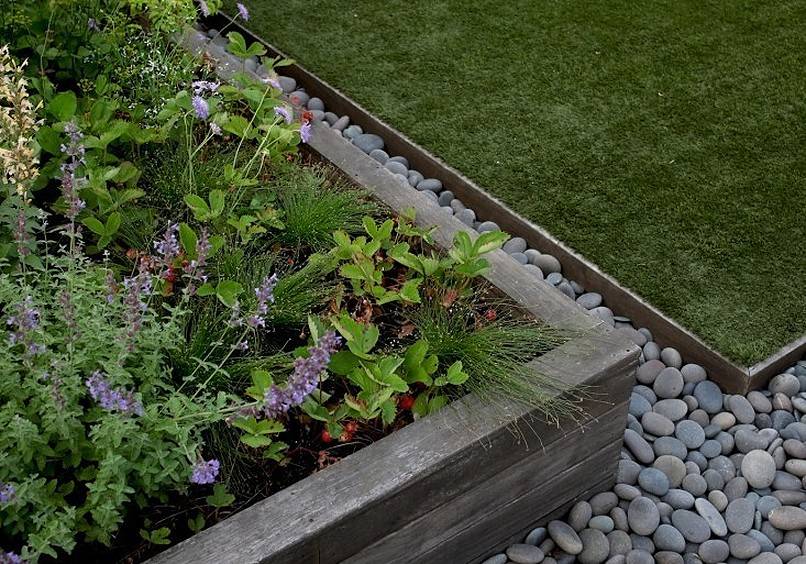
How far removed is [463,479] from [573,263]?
1160 millimetres

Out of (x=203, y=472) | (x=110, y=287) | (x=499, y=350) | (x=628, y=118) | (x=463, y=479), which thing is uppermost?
(x=110, y=287)

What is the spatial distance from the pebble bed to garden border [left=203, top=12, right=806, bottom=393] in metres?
0.03

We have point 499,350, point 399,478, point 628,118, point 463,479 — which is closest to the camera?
point 399,478

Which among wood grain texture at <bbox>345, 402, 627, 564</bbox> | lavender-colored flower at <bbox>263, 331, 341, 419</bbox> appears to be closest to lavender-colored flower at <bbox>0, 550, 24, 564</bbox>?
lavender-colored flower at <bbox>263, 331, 341, 419</bbox>

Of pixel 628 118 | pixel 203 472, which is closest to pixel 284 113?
pixel 203 472

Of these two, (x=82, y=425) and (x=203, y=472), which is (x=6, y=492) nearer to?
(x=82, y=425)

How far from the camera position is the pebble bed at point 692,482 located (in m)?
2.26

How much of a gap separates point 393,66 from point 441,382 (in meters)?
2.16

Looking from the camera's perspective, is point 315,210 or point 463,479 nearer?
point 463,479

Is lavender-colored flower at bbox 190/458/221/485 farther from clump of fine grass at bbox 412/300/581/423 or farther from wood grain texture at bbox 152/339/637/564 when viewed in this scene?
clump of fine grass at bbox 412/300/581/423

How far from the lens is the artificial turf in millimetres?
2926

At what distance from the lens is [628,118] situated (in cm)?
360

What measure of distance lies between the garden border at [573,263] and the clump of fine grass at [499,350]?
26.1 inches

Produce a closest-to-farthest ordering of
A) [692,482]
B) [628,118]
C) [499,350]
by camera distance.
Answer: [499,350], [692,482], [628,118]
